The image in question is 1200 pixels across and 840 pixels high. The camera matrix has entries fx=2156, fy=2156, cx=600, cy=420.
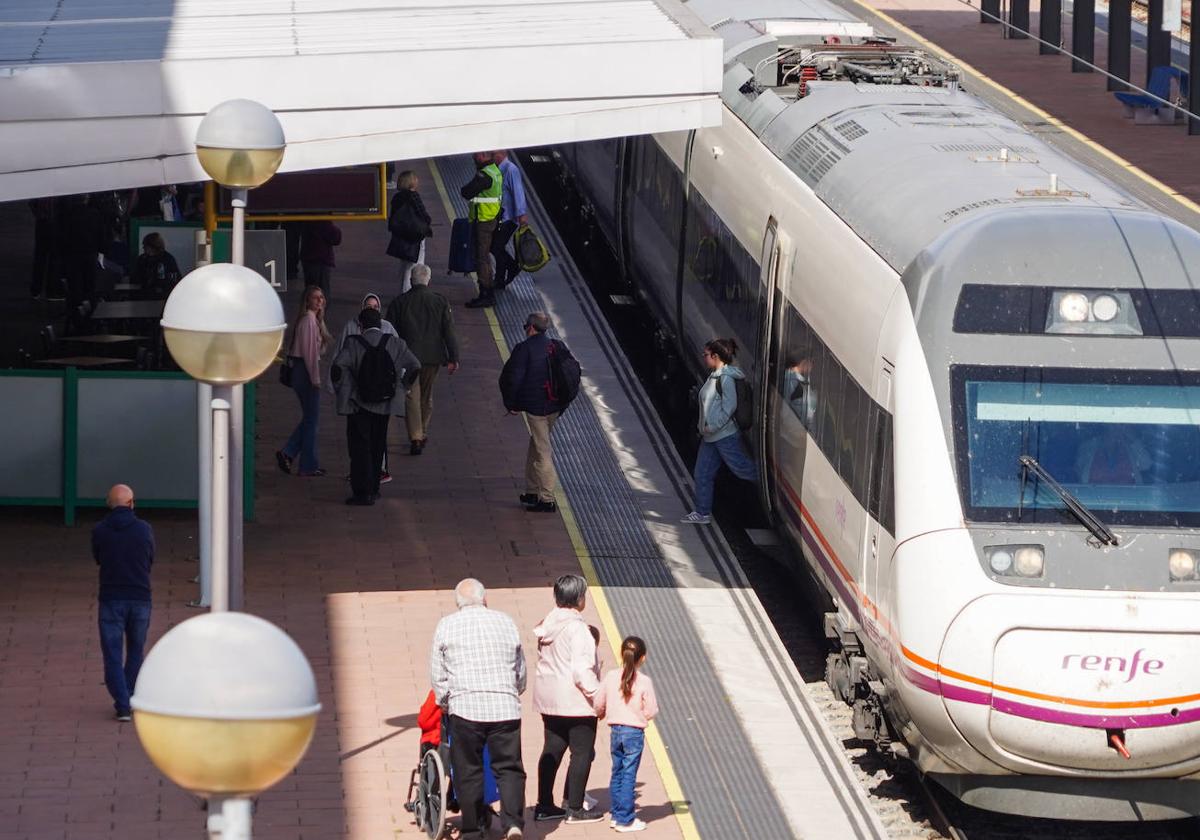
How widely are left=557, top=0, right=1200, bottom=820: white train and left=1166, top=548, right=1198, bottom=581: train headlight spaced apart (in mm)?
13

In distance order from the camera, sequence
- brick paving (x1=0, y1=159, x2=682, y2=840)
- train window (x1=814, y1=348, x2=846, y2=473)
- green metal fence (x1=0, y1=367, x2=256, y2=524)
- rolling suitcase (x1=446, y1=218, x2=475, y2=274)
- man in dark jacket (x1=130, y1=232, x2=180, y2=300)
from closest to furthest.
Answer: brick paving (x1=0, y1=159, x2=682, y2=840) → train window (x1=814, y1=348, x2=846, y2=473) → green metal fence (x1=0, y1=367, x2=256, y2=524) → man in dark jacket (x1=130, y1=232, x2=180, y2=300) → rolling suitcase (x1=446, y1=218, x2=475, y2=274)

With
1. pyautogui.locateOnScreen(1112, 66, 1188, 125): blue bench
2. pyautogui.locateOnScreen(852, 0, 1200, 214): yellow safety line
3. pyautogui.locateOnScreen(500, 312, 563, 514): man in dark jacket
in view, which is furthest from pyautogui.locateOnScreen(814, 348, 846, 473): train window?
pyautogui.locateOnScreen(1112, 66, 1188, 125): blue bench

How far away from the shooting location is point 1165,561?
1102 cm

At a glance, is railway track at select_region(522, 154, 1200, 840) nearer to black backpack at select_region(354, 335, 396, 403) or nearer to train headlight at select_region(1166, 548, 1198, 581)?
train headlight at select_region(1166, 548, 1198, 581)

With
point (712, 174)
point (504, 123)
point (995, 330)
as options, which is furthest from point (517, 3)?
point (995, 330)

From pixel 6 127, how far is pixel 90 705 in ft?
12.0

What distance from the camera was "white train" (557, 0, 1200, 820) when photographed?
10.8 meters

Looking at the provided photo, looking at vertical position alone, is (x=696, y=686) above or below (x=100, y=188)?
below

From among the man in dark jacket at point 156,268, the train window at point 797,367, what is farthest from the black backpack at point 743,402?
the man in dark jacket at point 156,268

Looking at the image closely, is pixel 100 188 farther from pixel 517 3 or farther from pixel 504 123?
pixel 517 3

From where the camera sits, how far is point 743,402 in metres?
15.9

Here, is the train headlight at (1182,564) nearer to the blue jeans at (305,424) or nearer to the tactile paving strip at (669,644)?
the tactile paving strip at (669,644)

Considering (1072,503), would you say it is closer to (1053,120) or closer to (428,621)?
(428,621)

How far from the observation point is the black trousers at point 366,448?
55.0 ft
